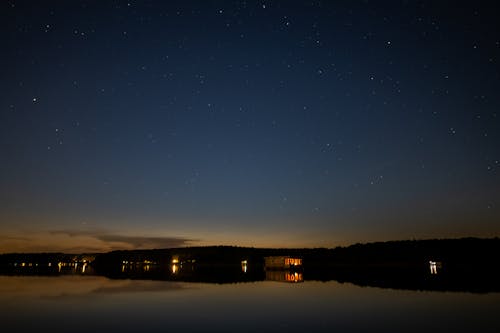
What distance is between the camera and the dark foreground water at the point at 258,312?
24.9 metres

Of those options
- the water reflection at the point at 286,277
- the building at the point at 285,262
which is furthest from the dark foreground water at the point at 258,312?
the building at the point at 285,262

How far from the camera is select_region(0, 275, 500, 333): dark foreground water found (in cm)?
2486

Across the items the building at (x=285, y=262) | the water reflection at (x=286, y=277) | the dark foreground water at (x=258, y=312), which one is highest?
the building at (x=285, y=262)

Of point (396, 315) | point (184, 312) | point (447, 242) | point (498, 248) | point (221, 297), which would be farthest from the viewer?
point (447, 242)

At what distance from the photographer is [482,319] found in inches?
1040

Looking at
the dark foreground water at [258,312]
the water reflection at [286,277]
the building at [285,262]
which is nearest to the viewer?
the dark foreground water at [258,312]

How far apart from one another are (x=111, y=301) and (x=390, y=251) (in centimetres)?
12273

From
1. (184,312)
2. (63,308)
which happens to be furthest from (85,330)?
(63,308)

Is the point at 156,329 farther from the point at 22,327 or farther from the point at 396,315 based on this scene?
the point at 396,315

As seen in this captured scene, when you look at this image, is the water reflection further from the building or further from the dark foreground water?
the building

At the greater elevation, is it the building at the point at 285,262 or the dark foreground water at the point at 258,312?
the building at the point at 285,262

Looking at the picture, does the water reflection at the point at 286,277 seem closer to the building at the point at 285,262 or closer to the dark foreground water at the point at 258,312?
the dark foreground water at the point at 258,312

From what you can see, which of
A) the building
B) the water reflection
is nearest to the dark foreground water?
the water reflection

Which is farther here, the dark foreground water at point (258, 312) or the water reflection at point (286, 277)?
the water reflection at point (286, 277)
